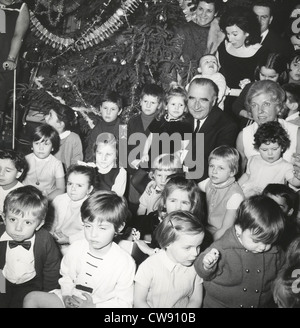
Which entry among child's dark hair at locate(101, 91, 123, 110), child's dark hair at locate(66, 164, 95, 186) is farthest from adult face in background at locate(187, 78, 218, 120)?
child's dark hair at locate(66, 164, 95, 186)

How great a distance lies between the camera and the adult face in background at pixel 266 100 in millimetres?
2176

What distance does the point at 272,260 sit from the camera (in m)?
1.51

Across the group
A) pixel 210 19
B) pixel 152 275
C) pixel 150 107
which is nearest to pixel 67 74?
pixel 150 107

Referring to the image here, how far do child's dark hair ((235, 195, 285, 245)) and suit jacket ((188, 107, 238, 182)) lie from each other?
784 mm

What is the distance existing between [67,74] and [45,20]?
470mm

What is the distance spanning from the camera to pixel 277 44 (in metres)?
2.48

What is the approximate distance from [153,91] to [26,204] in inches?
48.1

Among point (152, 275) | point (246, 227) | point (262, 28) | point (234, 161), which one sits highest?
point (262, 28)

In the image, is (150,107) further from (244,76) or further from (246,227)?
(246,227)

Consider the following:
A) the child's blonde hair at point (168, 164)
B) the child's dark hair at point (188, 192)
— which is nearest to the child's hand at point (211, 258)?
the child's dark hair at point (188, 192)

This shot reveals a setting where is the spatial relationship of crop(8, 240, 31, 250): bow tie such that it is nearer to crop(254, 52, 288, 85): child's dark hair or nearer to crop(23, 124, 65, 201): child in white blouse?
crop(23, 124, 65, 201): child in white blouse

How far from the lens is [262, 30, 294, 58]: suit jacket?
2.45 m

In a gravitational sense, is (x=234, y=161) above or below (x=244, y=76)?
below

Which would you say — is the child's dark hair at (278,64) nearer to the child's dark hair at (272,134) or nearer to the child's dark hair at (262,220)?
the child's dark hair at (272,134)
